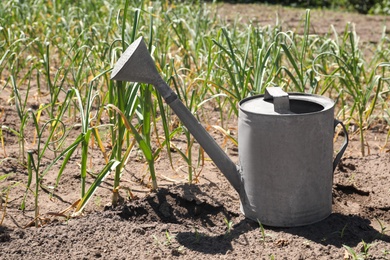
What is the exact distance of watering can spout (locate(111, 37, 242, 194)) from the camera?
2.38m

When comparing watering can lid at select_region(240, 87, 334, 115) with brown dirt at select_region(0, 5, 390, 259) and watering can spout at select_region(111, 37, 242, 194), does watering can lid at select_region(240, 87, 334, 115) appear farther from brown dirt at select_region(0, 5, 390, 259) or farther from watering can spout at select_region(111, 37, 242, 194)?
brown dirt at select_region(0, 5, 390, 259)

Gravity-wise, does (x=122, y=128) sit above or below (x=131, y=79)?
below

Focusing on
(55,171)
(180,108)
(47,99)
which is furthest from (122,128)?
(47,99)

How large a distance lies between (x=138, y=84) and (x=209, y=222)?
0.58 metres

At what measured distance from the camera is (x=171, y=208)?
273 centimetres

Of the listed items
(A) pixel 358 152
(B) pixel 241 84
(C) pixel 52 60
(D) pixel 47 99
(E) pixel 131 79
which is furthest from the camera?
(C) pixel 52 60

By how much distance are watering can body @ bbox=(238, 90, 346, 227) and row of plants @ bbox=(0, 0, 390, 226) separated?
0.37 meters

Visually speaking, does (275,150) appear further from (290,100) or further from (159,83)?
(159,83)

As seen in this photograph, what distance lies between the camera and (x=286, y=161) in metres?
2.48

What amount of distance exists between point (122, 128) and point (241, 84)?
0.65m

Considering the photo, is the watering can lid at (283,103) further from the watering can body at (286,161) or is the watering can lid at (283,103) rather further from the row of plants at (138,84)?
the row of plants at (138,84)

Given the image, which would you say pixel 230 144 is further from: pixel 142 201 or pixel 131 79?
pixel 131 79

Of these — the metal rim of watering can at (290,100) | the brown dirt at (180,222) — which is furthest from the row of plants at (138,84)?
the metal rim of watering can at (290,100)

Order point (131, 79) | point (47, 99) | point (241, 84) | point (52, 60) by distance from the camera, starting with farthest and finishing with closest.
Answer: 1. point (52, 60)
2. point (47, 99)
3. point (241, 84)
4. point (131, 79)
